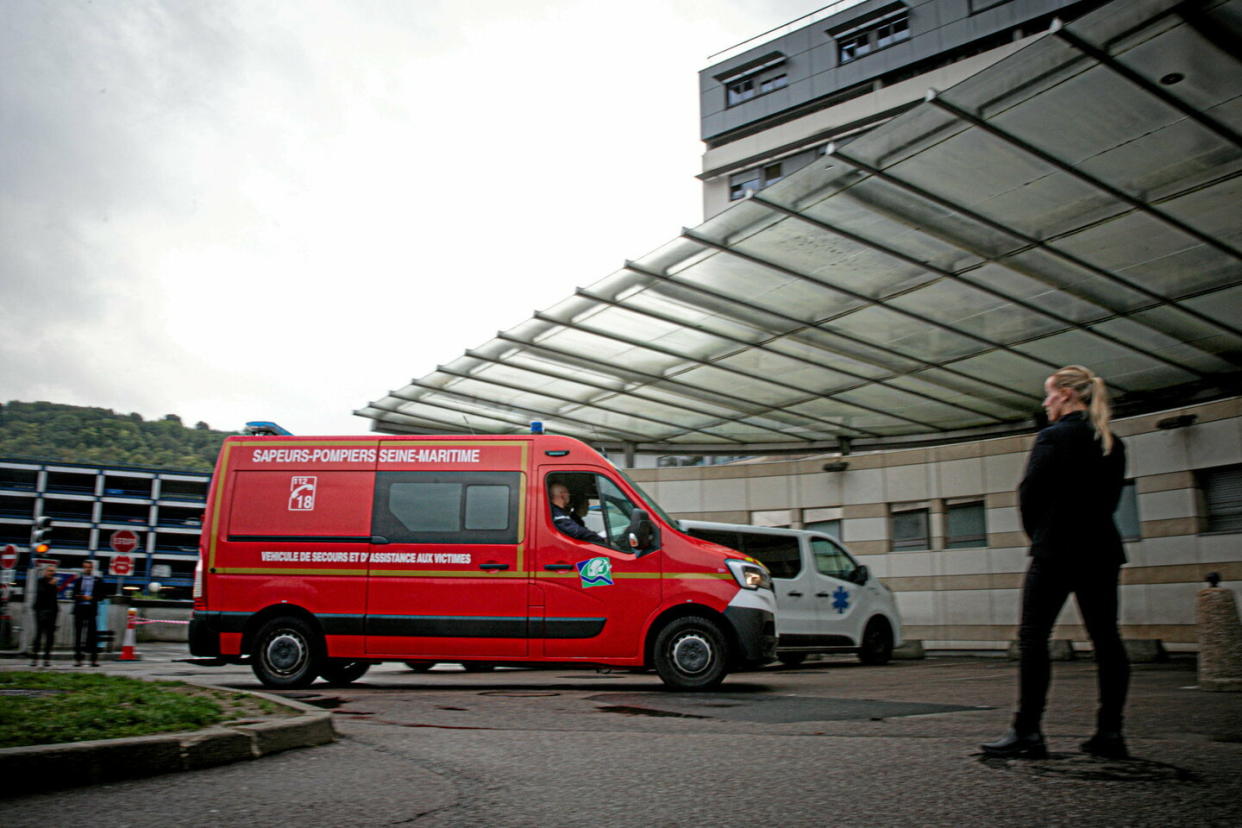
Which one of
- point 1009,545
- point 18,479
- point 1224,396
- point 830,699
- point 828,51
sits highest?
point 828,51

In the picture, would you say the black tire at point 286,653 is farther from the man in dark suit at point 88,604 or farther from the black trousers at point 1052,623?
the man in dark suit at point 88,604

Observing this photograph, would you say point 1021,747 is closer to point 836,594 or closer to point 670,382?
point 836,594

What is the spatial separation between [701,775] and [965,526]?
723 inches

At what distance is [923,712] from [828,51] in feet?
134

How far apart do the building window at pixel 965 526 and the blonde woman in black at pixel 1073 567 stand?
1740 centimetres

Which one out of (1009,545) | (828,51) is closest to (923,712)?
(1009,545)

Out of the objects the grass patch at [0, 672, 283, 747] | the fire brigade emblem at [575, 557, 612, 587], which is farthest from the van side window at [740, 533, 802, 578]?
the grass patch at [0, 672, 283, 747]

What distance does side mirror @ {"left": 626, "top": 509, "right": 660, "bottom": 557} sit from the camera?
9.12 metres

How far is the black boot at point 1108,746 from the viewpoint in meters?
4.14

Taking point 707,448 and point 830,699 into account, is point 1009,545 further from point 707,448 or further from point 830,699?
point 830,699

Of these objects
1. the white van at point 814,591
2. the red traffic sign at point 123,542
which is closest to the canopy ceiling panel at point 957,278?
the white van at point 814,591

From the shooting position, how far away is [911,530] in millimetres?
21984

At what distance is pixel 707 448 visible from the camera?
27375 mm

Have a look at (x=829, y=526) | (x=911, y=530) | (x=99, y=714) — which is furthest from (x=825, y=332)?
(x=99, y=714)
